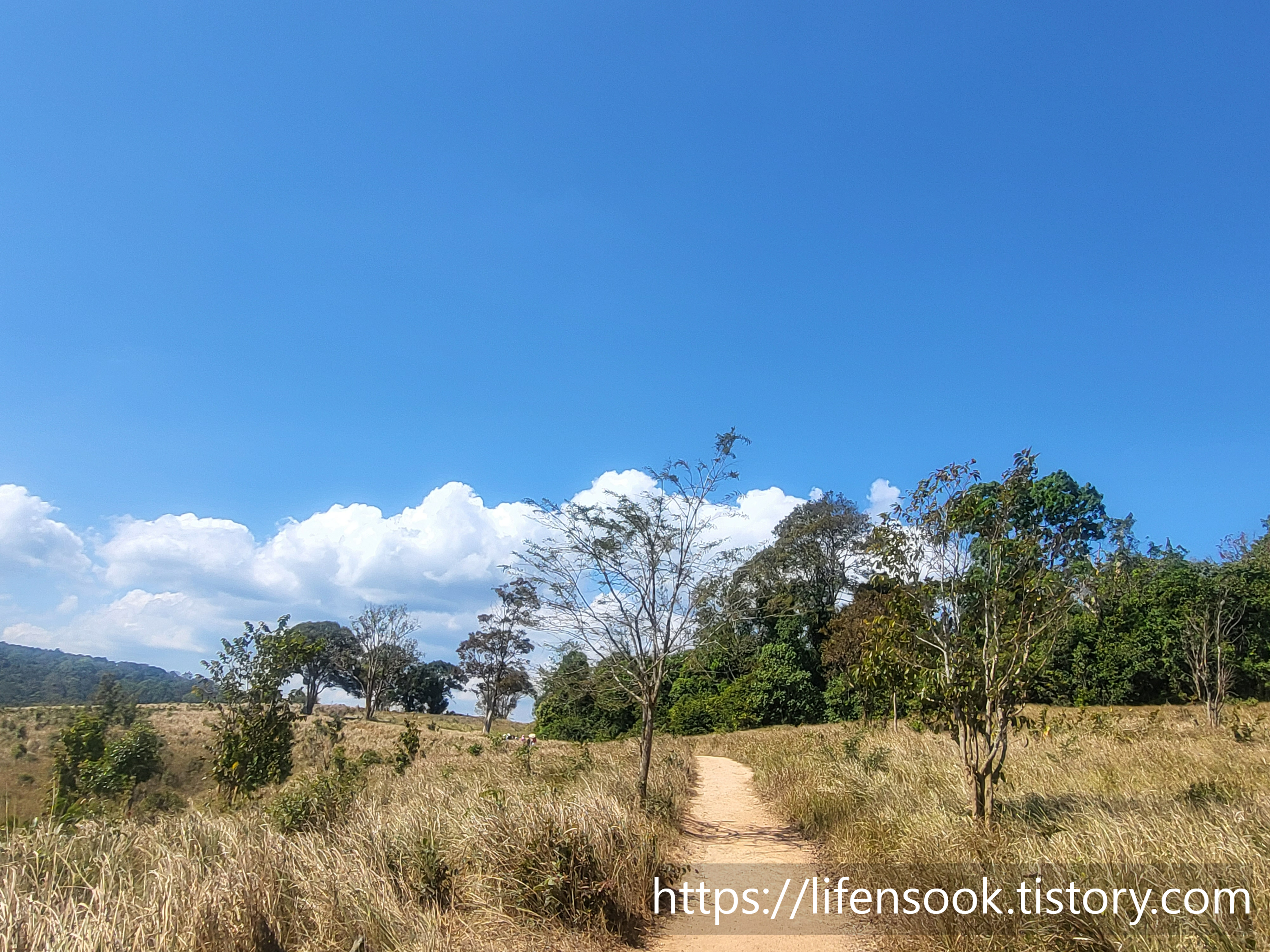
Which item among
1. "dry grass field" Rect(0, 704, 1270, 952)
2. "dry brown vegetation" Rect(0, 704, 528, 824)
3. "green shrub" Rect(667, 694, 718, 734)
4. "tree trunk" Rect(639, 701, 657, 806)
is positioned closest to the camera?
"dry grass field" Rect(0, 704, 1270, 952)

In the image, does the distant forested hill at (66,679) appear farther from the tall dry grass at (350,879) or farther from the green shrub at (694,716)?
the tall dry grass at (350,879)

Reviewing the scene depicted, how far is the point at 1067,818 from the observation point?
20.2 feet

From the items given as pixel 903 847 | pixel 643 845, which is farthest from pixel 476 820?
pixel 903 847

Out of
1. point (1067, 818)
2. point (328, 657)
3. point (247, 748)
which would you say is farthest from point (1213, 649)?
point (328, 657)

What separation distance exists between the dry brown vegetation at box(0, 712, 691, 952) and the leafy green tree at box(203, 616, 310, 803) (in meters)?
1.32

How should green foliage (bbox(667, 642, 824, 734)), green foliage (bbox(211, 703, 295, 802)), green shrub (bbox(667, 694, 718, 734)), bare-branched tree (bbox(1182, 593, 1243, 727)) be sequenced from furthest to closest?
green shrub (bbox(667, 694, 718, 734))
green foliage (bbox(667, 642, 824, 734))
bare-branched tree (bbox(1182, 593, 1243, 727))
green foliage (bbox(211, 703, 295, 802))

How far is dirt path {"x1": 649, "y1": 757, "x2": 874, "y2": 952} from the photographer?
533 cm

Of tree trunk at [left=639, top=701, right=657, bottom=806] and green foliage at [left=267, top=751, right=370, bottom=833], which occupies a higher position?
tree trunk at [left=639, top=701, right=657, bottom=806]

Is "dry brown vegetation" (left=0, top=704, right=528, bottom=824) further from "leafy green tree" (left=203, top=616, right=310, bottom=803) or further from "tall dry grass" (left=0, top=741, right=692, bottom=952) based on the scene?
"tall dry grass" (left=0, top=741, right=692, bottom=952)

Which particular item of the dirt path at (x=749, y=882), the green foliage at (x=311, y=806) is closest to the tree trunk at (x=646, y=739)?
the dirt path at (x=749, y=882)

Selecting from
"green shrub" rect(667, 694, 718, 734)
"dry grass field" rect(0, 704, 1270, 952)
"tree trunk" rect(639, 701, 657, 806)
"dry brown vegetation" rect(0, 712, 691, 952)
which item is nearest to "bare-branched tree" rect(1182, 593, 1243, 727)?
"dry grass field" rect(0, 704, 1270, 952)

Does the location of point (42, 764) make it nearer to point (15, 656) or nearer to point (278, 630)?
point (278, 630)

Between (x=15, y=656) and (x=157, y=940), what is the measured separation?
141 meters

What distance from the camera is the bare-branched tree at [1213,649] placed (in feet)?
55.9
